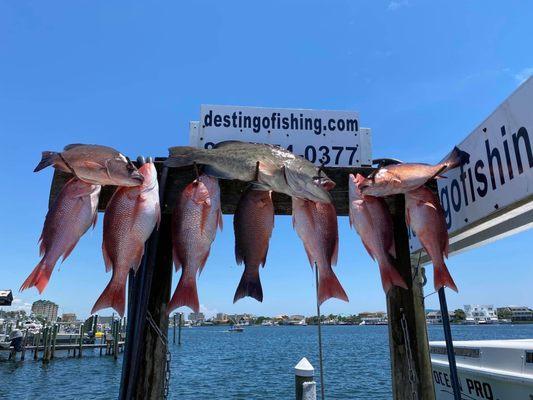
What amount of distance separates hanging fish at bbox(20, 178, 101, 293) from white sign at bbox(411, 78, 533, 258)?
2608 millimetres

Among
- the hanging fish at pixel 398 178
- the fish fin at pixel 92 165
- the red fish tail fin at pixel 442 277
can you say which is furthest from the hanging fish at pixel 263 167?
the red fish tail fin at pixel 442 277

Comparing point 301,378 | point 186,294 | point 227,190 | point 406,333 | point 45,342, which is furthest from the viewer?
point 45,342

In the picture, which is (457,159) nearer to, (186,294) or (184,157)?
(184,157)

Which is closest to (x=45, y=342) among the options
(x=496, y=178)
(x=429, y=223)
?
(x=429, y=223)

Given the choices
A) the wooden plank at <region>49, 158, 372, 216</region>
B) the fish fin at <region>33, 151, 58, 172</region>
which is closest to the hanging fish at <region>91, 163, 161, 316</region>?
the wooden plank at <region>49, 158, 372, 216</region>

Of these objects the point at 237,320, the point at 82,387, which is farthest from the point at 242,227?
A: the point at 237,320

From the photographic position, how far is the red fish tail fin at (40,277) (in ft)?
7.54

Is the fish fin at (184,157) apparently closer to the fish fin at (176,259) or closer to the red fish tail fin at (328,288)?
the fish fin at (176,259)

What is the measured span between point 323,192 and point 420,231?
752 millimetres

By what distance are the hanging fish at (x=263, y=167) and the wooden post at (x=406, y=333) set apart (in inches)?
30.2

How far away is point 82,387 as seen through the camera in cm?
2538

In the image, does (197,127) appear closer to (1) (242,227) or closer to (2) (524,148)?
(1) (242,227)

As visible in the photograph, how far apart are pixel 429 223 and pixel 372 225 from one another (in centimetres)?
39

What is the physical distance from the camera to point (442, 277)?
2594mm
